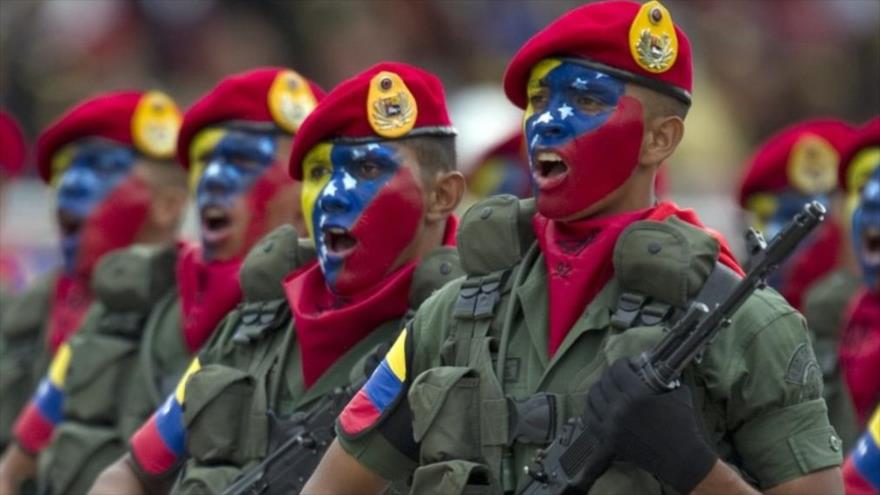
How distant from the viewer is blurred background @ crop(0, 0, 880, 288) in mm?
20375

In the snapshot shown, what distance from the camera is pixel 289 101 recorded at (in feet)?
33.3

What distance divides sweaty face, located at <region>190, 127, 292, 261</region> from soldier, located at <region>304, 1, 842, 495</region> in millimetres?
2602

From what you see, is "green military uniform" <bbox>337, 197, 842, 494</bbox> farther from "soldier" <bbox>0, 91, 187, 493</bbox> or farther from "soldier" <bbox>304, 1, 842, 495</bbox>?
"soldier" <bbox>0, 91, 187, 493</bbox>

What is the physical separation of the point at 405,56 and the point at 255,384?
12.3 metres

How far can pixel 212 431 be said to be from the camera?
8.62m

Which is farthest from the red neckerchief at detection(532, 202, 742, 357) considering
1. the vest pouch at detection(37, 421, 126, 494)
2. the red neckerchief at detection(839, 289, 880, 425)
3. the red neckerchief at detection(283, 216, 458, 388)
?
the vest pouch at detection(37, 421, 126, 494)

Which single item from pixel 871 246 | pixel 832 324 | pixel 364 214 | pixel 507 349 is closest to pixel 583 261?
pixel 507 349

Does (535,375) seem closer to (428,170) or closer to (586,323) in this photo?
(586,323)

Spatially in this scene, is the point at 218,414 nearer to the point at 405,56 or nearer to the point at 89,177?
the point at 89,177

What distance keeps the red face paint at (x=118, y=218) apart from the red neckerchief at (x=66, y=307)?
184mm

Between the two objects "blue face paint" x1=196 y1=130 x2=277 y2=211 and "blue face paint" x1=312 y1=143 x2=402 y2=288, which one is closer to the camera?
"blue face paint" x1=312 y1=143 x2=402 y2=288

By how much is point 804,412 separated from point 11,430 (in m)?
6.03

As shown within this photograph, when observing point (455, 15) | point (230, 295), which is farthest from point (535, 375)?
point (455, 15)

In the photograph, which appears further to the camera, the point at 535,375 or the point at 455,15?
the point at 455,15
